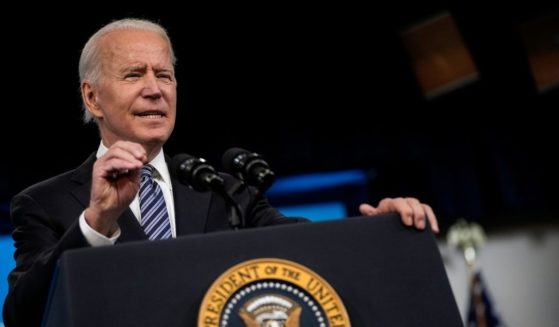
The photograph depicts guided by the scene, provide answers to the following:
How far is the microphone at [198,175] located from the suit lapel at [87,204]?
0.26 meters

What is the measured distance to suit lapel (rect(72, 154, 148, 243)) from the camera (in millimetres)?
2059

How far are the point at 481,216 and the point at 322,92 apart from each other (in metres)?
1.10

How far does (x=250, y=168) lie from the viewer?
1.86 metres

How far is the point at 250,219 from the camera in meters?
2.35

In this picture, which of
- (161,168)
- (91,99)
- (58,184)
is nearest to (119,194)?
(58,184)

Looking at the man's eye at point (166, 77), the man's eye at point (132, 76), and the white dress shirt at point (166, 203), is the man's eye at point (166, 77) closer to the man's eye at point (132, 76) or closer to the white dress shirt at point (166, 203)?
the man's eye at point (132, 76)

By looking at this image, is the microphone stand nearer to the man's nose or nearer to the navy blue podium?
the navy blue podium

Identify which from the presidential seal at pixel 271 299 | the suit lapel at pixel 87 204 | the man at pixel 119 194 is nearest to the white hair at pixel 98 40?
the man at pixel 119 194

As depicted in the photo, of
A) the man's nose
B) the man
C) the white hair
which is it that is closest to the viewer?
the man

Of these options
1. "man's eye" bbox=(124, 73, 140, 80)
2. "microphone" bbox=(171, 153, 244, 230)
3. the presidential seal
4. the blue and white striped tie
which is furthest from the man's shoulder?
the presidential seal

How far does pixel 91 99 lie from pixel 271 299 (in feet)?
3.50

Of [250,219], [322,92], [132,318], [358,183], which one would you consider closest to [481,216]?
[358,183]

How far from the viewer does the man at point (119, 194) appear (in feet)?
5.81

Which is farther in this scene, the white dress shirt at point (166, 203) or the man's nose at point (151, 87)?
the man's nose at point (151, 87)
